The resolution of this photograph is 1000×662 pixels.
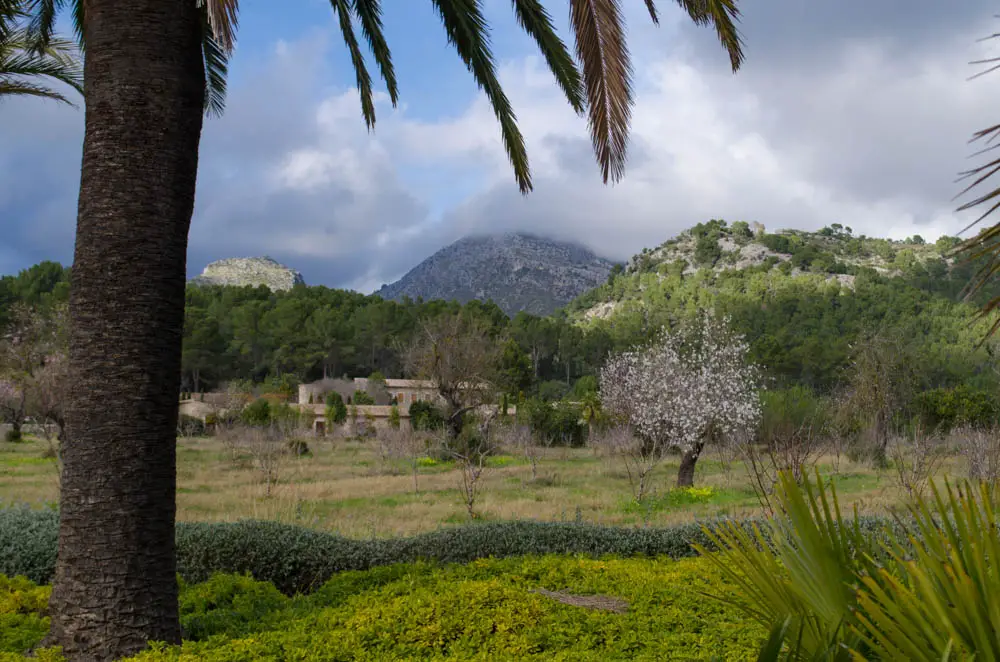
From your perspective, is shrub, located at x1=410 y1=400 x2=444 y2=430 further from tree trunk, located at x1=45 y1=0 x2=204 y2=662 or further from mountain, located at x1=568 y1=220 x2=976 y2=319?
mountain, located at x1=568 y1=220 x2=976 y2=319

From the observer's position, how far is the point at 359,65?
23.6 feet

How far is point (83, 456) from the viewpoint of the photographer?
3707mm

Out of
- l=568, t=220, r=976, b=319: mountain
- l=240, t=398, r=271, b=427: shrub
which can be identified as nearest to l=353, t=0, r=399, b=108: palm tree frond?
l=240, t=398, r=271, b=427: shrub

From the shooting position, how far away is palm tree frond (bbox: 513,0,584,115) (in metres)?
5.69

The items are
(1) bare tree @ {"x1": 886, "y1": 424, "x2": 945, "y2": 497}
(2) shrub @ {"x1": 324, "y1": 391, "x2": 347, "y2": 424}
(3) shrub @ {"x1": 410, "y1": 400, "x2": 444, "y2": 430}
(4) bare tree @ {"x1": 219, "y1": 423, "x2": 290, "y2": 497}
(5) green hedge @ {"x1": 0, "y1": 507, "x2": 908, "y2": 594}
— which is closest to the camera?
(5) green hedge @ {"x1": 0, "y1": 507, "x2": 908, "y2": 594}

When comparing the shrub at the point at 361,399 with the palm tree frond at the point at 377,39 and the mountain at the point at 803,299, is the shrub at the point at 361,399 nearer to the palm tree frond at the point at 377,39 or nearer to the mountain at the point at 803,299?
the mountain at the point at 803,299

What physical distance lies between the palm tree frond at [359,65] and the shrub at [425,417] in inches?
906

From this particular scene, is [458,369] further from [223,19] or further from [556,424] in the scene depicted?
[223,19]

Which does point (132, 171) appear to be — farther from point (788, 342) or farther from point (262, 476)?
point (788, 342)

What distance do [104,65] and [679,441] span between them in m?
16.9

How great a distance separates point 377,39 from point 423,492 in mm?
11936

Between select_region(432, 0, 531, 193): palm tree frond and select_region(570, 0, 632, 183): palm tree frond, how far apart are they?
1.14m

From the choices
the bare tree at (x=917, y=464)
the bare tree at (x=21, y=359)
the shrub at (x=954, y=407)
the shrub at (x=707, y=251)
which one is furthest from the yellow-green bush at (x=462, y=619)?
the shrub at (x=707, y=251)

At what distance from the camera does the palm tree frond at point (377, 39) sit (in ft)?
20.4
